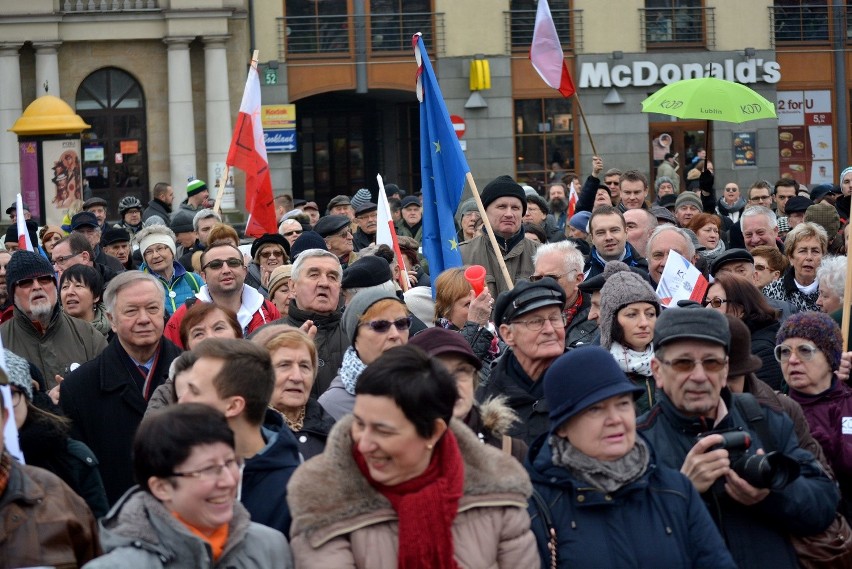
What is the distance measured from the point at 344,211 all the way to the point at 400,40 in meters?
17.0

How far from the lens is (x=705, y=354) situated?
5023 millimetres

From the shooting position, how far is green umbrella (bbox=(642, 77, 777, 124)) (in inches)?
528

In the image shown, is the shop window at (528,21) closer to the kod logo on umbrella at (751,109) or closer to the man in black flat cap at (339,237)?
the kod logo on umbrella at (751,109)

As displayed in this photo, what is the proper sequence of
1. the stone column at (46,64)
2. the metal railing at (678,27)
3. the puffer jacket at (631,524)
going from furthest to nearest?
1. the metal railing at (678,27)
2. the stone column at (46,64)
3. the puffer jacket at (631,524)

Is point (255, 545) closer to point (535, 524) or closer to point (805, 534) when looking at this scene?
point (535, 524)

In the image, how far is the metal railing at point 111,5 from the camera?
30.4 m

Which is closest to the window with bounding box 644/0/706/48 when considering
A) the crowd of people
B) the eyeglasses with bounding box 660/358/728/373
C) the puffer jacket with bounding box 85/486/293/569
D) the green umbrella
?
the green umbrella

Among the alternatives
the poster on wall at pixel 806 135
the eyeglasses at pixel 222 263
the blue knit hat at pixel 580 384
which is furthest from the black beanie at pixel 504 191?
the poster on wall at pixel 806 135

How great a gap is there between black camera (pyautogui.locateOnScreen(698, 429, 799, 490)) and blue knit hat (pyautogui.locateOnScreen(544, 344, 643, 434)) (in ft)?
1.39

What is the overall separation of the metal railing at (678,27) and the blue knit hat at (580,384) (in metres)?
29.3

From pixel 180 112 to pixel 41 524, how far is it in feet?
87.1

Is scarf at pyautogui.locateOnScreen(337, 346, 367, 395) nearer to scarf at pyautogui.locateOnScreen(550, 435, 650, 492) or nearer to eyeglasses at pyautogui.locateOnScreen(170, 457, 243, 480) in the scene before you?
scarf at pyautogui.locateOnScreen(550, 435, 650, 492)

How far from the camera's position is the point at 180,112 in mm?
30266

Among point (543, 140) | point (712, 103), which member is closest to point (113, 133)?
point (543, 140)
